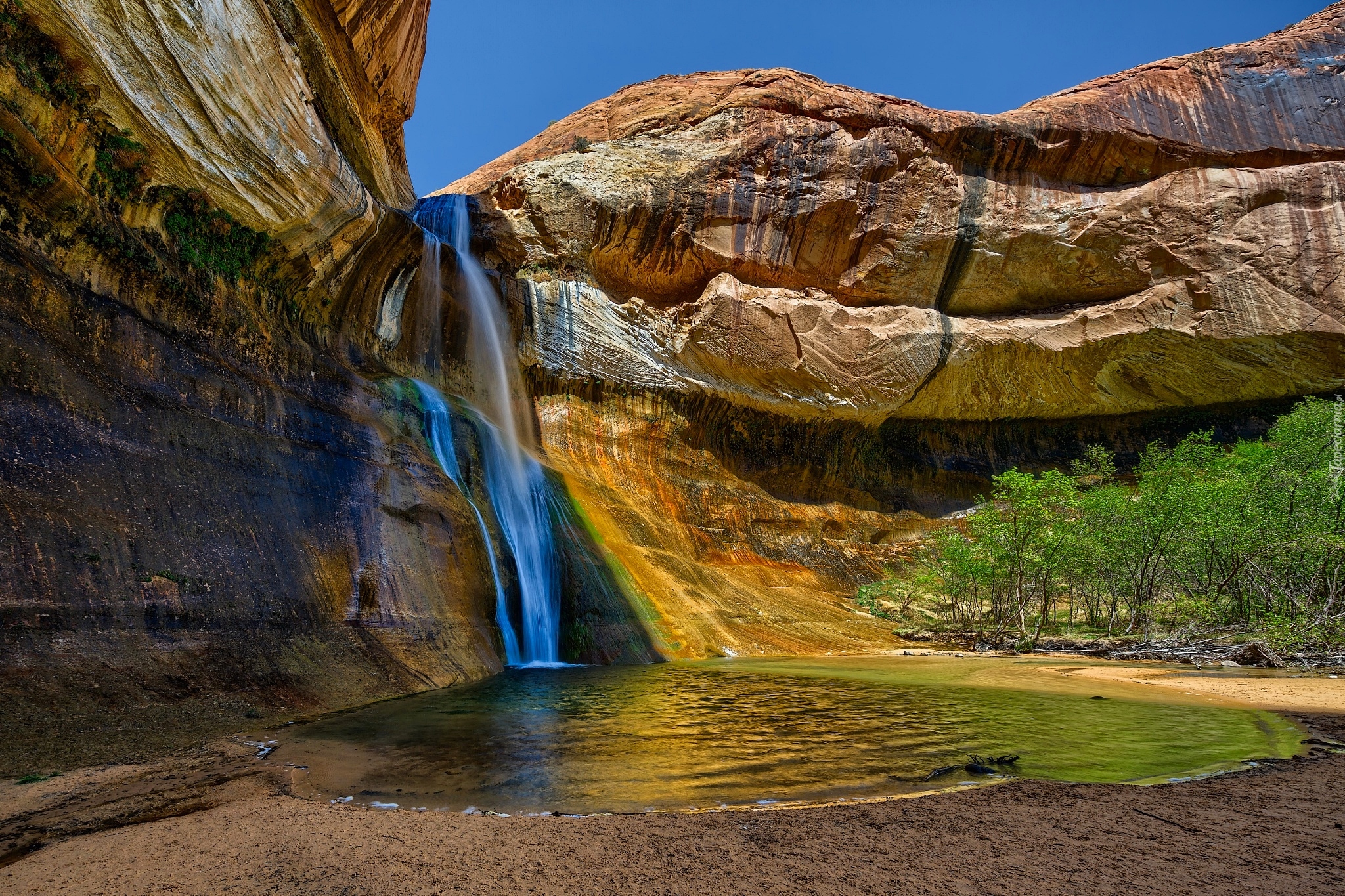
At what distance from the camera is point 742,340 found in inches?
944

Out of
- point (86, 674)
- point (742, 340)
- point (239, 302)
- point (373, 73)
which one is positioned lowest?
point (86, 674)

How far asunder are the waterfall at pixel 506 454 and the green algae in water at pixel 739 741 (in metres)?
3.80

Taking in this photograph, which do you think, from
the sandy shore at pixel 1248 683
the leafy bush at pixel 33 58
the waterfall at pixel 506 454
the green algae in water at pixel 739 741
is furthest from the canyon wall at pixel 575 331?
the sandy shore at pixel 1248 683

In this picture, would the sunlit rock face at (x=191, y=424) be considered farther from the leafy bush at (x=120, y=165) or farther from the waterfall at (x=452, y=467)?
the waterfall at (x=452, y=467)

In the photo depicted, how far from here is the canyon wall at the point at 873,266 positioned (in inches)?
936

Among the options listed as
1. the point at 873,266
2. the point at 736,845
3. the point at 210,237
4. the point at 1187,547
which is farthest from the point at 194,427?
the point at 873,266

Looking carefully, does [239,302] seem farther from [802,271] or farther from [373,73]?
[802,271]

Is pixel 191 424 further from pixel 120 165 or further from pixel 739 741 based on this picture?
pixel 739 741

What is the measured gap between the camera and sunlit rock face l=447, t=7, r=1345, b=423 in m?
24.1

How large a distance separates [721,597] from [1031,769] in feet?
41.4

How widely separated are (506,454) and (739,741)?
37.3 ft

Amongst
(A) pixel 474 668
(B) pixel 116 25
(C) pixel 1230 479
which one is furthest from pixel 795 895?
(C) pixel 1230 479

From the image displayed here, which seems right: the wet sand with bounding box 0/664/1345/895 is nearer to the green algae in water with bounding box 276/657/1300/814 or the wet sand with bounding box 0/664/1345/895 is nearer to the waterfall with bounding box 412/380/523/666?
the green algae in water with bounding box 276/657/1300/814

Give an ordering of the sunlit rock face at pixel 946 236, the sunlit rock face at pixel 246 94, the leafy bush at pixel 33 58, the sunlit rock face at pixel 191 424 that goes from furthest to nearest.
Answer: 1. the sunlit rock face at pixel 946 236
2. the sunlit rock face at pixel 246 94
3. the leafy bush at pixel 33 58
4. the sunlit rock face at pixel 191 424
